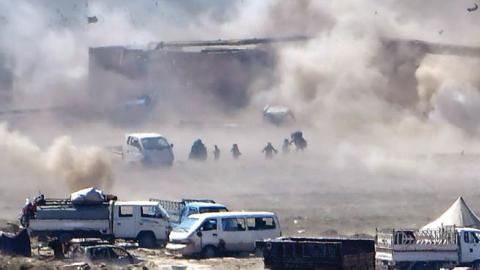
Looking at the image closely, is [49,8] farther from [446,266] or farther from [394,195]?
[446,266]

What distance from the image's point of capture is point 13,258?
1506 inches

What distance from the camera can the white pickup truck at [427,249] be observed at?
38.7 meters

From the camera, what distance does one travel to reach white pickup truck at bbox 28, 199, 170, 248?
1695 inches

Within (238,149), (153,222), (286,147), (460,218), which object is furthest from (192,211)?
(238,149)

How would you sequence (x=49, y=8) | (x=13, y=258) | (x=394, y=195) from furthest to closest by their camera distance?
(x=49, y=8) → (x=394, y=195) → (x=13, y=258)

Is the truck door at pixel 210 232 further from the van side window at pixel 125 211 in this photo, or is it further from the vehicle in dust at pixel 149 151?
the vehicle in dust at pixel 149 151

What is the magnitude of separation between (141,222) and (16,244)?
446 cm

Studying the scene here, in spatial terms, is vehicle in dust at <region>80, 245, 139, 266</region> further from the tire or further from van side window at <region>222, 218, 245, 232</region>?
the tire

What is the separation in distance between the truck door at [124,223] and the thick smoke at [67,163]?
1146cm

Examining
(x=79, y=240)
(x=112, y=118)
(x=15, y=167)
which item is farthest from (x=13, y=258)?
(x=112, y=118)

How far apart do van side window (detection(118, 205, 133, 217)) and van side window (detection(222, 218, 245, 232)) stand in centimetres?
304

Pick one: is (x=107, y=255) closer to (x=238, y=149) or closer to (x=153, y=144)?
(x=153, y=144)

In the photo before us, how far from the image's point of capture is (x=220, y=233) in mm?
41656

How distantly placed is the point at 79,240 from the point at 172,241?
7.69 feet
